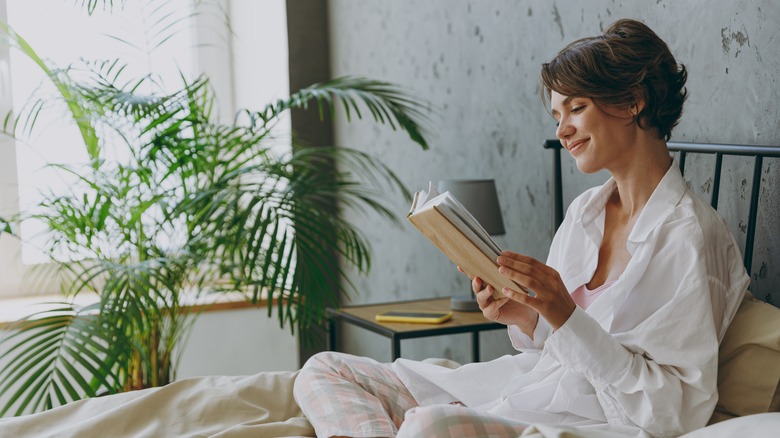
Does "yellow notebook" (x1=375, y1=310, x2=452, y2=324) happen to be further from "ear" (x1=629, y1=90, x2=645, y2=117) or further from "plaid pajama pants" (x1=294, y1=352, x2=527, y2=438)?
"ear" (x1=629, y1=90, x2=645, y2=117)

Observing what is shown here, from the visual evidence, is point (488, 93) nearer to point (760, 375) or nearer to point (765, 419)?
point (760, 375)

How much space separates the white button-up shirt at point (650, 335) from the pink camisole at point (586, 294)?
2cm

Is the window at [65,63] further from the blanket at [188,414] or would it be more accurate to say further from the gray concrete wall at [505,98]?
the blanket at [188,414]

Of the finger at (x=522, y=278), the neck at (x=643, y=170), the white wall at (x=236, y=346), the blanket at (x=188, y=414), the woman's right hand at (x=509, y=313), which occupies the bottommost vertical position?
the white wall at (x=236, y=346)

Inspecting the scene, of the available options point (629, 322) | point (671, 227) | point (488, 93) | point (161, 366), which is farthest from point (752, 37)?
point (161, 366)

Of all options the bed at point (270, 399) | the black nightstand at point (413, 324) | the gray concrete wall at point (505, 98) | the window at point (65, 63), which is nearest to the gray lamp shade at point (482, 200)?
the gray concrete wall at point (505, 98)

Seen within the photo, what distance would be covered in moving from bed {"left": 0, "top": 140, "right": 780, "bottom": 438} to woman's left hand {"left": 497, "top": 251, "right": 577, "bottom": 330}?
0.66 ft

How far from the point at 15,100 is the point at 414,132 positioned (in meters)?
1.94

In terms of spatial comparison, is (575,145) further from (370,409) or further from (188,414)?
(188,414)

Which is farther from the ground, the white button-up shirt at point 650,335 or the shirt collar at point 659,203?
the shirt collar at point 659,203

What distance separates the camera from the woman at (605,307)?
4.84ft

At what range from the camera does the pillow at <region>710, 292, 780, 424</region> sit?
151cm

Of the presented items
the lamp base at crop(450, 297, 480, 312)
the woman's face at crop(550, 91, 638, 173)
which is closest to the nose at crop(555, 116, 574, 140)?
the woman's face at crop(550, 91, 638, 173)

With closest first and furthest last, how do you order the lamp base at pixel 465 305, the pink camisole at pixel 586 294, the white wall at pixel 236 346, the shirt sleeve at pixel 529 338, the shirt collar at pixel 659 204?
the shirt collar at pixel 659 204 < the pink camisole at pixel 586 294 < the shirt sleeve at pixel 529 338 < the lamp base at pixel 465 305 < the white wall at pixel 236 346
